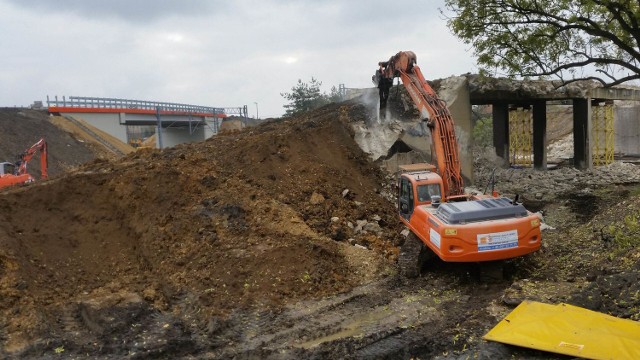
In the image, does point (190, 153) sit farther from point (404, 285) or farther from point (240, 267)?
point (404, 285)

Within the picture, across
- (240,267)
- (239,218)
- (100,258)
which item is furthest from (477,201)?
(100,258)

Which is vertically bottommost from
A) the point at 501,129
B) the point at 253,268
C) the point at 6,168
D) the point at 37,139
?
the point at 253,268

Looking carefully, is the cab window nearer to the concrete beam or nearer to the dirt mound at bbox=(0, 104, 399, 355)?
the dirt mound at bbox=(0, 104, 399, 355)

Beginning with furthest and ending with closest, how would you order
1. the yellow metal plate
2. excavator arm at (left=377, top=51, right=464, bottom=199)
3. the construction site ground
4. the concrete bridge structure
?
1. the concrete bridge structure
2. excavator arm at (left=377, top=51, right=464, bottom=199)
3. the construction site ground
4. the yellow metal plate

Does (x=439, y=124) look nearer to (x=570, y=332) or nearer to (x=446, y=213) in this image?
(x=446, y=213)

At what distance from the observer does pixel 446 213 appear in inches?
341

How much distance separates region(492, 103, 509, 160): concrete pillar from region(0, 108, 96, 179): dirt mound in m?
23.6

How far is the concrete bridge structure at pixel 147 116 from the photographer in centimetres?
3681

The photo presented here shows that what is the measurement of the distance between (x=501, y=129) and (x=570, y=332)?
84.6ft

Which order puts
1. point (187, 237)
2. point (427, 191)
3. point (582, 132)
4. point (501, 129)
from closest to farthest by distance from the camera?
point (427, 191)
point (187, 237)
point (582, 132)
point (501, 129)

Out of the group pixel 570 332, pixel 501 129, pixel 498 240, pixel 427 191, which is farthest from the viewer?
pixel 501 129

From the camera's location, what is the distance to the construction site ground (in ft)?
24.6

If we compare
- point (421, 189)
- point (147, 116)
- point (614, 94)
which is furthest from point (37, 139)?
point (614, 94)

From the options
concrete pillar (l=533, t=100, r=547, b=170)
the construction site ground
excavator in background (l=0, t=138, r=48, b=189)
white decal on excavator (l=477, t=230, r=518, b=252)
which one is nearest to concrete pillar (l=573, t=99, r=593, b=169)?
concrete pillar (l=533, t=100, r=547, b=170)
